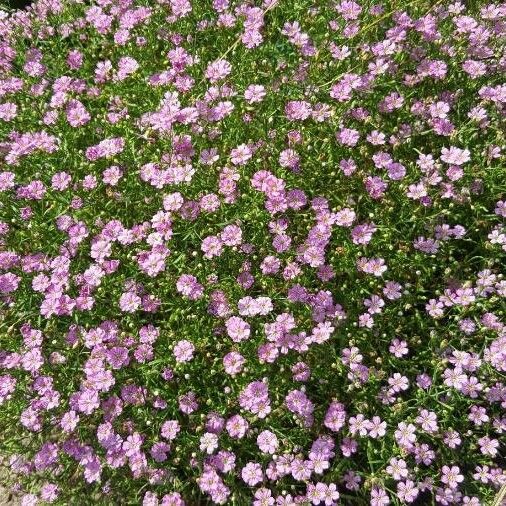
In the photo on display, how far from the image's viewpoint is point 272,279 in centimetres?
363

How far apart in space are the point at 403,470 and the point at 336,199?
1.50 m

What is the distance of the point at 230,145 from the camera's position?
3.99 meters

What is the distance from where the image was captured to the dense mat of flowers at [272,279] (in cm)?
348

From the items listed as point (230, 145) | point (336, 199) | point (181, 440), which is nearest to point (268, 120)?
point (230, 145)

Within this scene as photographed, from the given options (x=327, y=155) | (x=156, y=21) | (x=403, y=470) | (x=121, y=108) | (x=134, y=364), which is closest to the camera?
(x=403, y=470)

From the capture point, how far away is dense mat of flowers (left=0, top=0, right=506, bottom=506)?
137 inches

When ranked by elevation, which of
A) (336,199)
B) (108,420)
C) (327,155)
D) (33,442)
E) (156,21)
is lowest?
(33,442)

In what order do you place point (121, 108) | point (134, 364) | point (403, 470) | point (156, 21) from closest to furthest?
point (403, 470), point (134, 364), point (121, 108), point (156, 21)

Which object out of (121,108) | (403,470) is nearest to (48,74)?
(121,108)

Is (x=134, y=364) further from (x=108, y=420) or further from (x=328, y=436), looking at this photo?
(x=328, y=436)

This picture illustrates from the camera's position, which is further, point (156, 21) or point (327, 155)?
point (156, 21)

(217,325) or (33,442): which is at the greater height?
(217,325)

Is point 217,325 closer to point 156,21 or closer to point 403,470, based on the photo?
point 403,470

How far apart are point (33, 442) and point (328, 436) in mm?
1714
